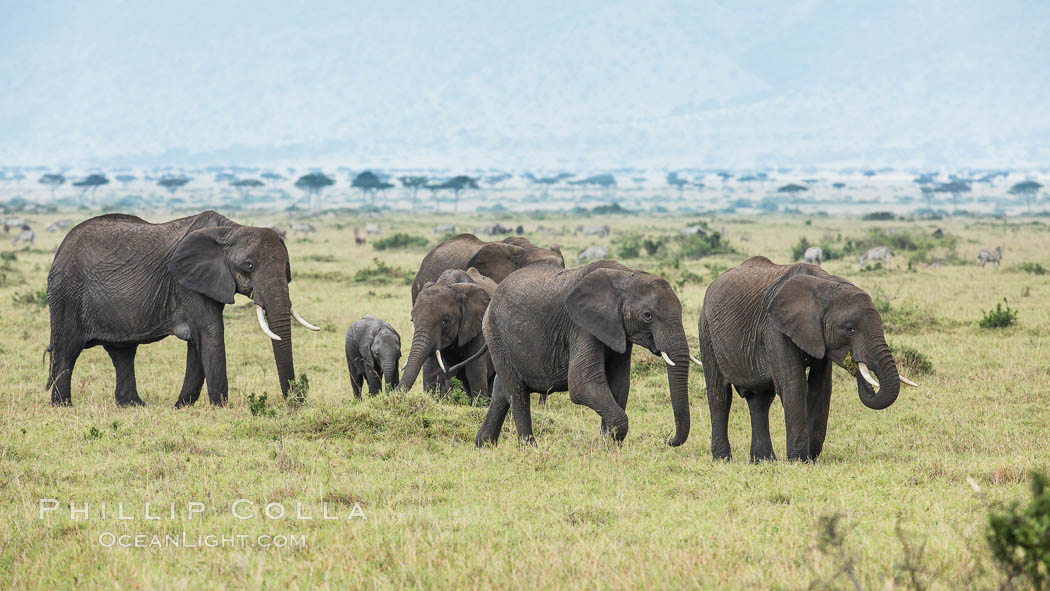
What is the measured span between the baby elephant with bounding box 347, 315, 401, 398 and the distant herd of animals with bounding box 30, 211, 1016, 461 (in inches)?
0.8

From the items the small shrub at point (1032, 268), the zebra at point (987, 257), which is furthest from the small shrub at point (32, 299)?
the zebra at point (987, 257)

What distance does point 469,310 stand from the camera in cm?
1323

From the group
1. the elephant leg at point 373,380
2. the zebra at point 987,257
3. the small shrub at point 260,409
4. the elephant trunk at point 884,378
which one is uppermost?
the elephant trunk at point 884,378

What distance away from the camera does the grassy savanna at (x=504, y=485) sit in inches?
271

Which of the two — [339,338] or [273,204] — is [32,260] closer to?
[339,338]

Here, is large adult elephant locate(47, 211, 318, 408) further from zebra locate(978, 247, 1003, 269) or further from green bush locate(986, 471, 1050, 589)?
zebra locate(978, 247, 1003, 269)

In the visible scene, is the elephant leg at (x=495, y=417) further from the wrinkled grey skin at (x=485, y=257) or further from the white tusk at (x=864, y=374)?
the wrinkled grey skin at (x=485, y=257)

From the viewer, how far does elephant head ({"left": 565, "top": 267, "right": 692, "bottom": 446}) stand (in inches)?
413

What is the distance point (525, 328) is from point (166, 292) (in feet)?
15.1

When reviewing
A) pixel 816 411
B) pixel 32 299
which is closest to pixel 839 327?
pixel 816 411

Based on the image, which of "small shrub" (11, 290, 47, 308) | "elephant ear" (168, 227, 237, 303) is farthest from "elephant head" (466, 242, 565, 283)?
"small shrub" (11, 290, 47, 308)

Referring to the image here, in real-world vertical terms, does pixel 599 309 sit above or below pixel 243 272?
above

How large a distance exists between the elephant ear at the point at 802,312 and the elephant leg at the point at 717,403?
1196 mm

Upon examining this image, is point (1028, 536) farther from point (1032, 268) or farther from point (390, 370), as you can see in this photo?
point (1032, 268)
